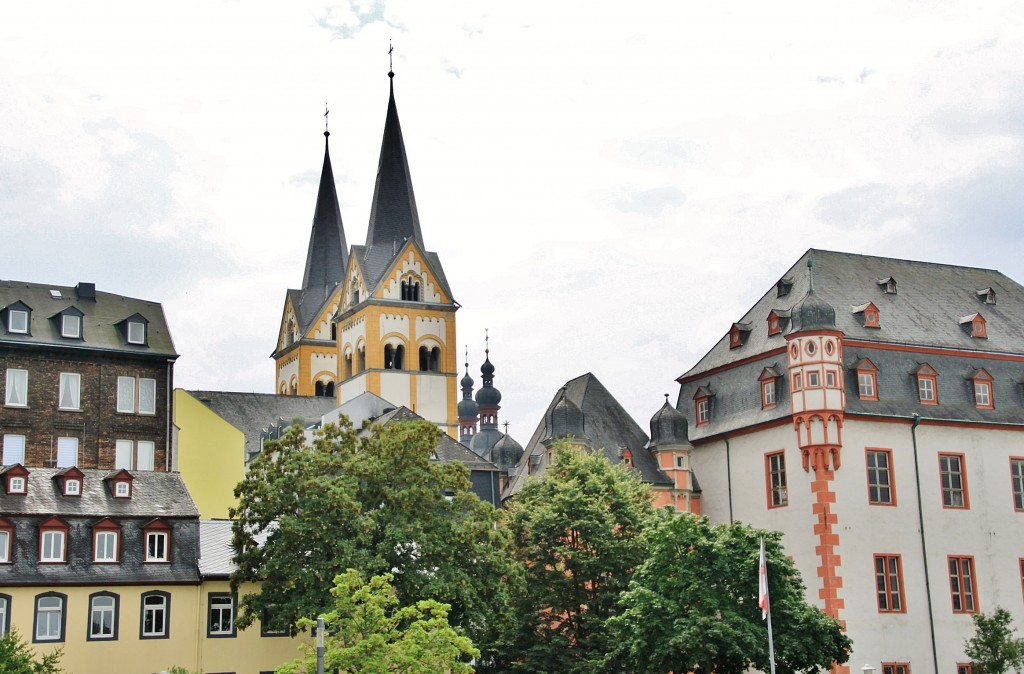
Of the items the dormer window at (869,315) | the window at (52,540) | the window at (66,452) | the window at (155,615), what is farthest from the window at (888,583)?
the window at (66,452)

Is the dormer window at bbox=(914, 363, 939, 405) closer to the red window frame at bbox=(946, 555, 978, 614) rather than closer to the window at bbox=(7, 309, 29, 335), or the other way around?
the red window frame at bbox=(946, 555, 978, 614)

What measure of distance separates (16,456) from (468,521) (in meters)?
26.8

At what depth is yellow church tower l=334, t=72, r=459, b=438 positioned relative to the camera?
374 feet

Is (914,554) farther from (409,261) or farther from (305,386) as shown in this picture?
(305,386)

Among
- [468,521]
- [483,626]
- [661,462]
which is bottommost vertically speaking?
[483,626]

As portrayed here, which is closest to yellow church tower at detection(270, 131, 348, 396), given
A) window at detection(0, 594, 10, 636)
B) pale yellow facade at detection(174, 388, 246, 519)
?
pale yellow facade at detection(174, 388, 246, 519)

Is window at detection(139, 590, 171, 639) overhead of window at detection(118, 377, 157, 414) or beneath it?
beneath

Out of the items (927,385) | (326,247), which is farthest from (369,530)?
(326,247)

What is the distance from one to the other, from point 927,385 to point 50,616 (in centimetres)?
3844

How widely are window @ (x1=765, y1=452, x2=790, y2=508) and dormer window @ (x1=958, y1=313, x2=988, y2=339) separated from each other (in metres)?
11.7

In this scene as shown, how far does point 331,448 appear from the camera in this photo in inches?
2072

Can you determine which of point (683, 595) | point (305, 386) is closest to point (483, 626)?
point (683, 595)

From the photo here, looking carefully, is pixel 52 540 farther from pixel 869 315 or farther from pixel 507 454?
pixel 869 315

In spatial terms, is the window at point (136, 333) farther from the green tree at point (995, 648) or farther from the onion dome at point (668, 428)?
the green tree at point (995, 648)
